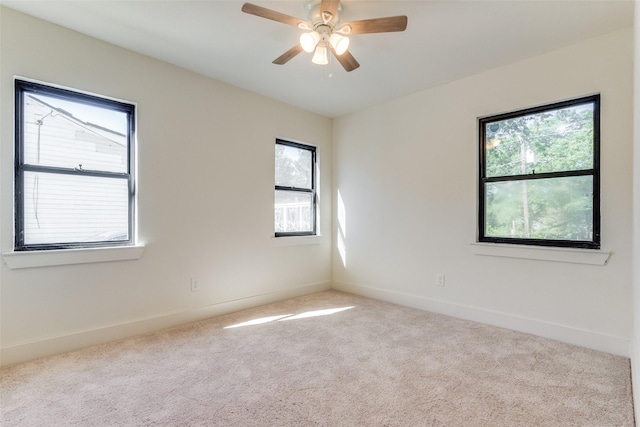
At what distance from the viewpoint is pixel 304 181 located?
4316mm

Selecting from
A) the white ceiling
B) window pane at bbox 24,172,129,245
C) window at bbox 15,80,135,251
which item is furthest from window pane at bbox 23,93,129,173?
the white ceiling

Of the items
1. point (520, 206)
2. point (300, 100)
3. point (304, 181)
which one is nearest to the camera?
point (520, 206)

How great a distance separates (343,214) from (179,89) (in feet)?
8.32

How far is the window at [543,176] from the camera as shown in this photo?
8.40ft

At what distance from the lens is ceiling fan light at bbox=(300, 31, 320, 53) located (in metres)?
2.01

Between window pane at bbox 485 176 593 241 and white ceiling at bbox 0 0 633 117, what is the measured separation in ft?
3.85

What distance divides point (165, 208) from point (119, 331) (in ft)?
3.72

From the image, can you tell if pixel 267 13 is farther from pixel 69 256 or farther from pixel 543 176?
pixel 543 176

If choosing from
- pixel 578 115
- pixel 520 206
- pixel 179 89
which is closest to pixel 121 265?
pixel 179 89

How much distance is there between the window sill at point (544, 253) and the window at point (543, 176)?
75 mm

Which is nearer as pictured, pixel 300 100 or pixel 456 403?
pixel 456 403

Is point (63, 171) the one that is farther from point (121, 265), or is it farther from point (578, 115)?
point (578, 115)

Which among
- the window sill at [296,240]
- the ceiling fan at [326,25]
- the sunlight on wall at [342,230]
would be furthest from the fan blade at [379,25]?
Result: the sunlight on wall at [342,230]

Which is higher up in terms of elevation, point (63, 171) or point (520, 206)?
point (63, 171)
